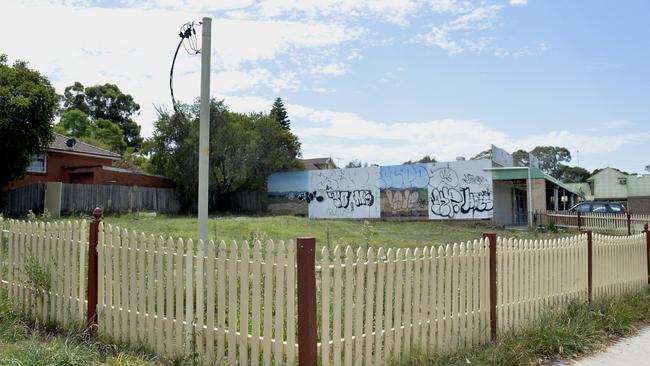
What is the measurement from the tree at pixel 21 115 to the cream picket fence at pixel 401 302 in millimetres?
18453

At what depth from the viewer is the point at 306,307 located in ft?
12.9

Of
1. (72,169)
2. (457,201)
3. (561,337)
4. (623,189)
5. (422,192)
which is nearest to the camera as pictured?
(561,337)

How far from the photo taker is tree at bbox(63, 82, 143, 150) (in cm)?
6525

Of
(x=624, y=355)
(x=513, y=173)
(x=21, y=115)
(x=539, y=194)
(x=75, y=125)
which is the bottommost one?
(x=624, y=355)

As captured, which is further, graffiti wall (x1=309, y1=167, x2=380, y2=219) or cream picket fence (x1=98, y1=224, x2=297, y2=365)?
graffiti wall (x1=309, y1=167, x2=380, y2=219)

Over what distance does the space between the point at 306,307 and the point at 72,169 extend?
26244 millimetres

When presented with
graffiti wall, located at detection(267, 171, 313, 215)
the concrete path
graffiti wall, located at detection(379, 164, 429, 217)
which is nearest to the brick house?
graffiti wall, located at detection(267, 171, 313, 215)

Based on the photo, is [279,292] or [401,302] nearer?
[279,292]

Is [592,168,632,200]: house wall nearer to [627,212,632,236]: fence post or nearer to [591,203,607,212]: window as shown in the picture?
[591,203,607,212]: window

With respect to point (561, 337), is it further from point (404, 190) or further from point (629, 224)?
point (404, 190)

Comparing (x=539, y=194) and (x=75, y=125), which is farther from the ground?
(x=75, y=125)

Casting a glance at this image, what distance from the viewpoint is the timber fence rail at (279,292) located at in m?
4.17

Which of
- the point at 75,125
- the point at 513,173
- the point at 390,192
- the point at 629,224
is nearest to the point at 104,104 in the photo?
the point at 75,125

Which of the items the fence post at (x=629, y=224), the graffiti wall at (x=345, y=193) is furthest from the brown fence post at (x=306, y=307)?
the graffiti wall at (x=345, y=193)
